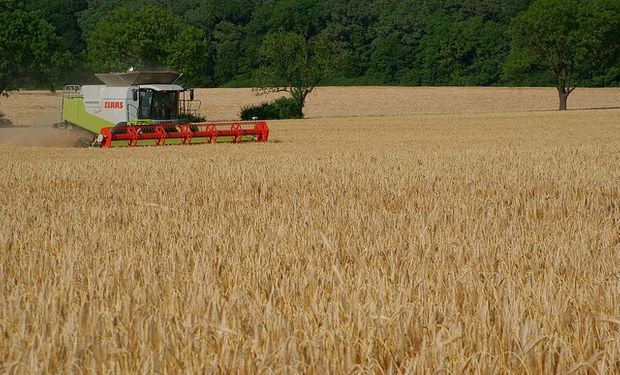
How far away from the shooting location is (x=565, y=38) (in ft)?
189

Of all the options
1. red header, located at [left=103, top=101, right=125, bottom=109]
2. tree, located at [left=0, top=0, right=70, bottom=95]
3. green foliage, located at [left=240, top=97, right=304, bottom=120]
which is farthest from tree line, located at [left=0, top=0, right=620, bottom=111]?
red header, located at [left=103, top=101, right=125, bottom=109]

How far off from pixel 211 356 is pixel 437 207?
223 inches

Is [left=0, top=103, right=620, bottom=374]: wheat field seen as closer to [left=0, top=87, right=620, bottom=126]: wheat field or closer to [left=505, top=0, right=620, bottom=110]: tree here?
[left=0, top=87, right=620, bottom=126]: wheat field

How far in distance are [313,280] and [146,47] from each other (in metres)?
45.9

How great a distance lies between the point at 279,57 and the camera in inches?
2143

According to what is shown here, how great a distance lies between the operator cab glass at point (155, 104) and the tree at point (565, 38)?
37.3 m

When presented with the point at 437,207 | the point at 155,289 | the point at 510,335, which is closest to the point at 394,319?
the point at 510,335

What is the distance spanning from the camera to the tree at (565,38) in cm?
5747

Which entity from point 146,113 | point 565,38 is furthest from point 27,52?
point 565,38

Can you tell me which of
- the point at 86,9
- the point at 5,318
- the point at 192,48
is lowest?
the point at 5,318

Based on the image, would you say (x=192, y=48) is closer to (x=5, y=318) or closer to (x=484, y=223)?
(x=484, y=223)

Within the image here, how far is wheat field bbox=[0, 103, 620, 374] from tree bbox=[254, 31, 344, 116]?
143 ft

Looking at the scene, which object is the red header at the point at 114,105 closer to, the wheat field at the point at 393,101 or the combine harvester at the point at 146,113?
the combine harvester at the point at 146,113

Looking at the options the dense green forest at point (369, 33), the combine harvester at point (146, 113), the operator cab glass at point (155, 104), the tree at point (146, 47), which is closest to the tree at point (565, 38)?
the dense green forest at point (369, 33)
